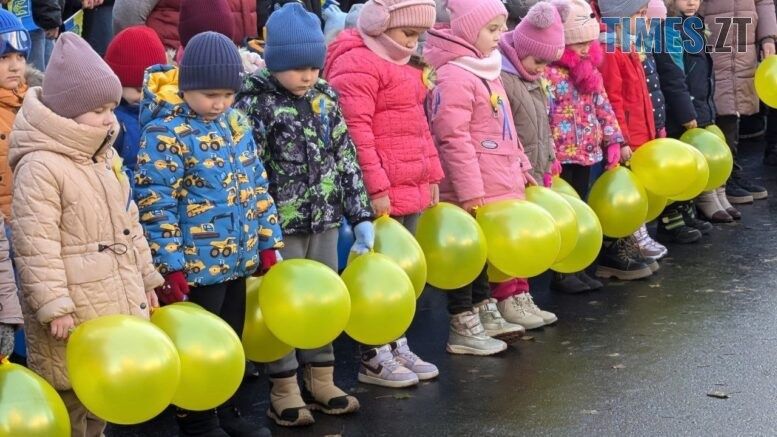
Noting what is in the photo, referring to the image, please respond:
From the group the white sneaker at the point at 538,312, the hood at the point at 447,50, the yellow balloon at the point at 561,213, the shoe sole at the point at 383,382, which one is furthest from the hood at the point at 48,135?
the white sneaker at the point at 538,312

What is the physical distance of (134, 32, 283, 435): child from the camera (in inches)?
197

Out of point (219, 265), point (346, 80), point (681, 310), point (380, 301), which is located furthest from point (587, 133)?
point (219, 265)

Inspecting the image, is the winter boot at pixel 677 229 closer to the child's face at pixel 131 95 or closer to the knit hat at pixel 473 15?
the knit hat at pixel 473 15

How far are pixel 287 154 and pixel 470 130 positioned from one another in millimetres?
1495

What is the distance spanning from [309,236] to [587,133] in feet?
8.75

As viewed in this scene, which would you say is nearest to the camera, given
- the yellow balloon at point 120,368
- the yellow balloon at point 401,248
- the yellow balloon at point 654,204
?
the yellow balloon at point 120,368

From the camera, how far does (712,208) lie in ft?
32.3

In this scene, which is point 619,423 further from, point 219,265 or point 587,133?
point 587,133

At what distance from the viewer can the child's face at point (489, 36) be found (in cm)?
675

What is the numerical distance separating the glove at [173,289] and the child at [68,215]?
267 mm

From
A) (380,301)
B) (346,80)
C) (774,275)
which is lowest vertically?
(774,275)

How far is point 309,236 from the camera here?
5699 mm

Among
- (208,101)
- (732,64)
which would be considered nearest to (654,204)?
(732,64)

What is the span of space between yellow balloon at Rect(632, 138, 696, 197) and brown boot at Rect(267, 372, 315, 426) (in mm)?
2776
